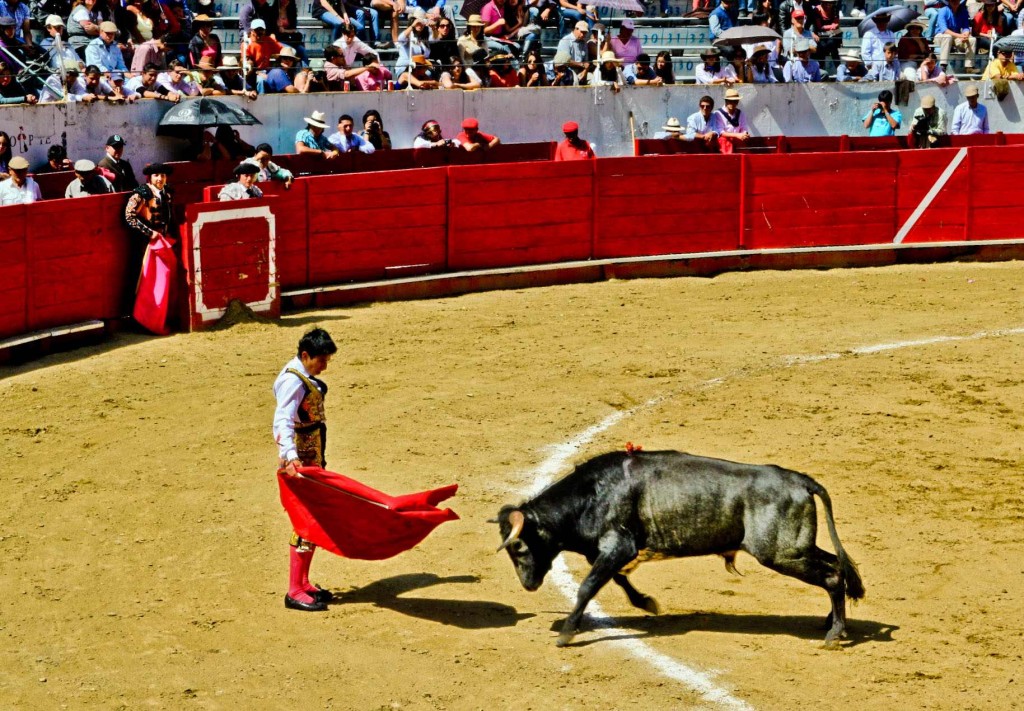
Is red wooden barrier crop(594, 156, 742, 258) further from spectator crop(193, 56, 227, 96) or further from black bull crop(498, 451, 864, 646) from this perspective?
black bull crop(498, 451, 864, 646)

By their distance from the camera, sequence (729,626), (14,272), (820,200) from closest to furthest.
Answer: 1. (729,626)
2. (14,272)
3. (820,200)

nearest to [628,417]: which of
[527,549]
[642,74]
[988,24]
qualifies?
[527,549]

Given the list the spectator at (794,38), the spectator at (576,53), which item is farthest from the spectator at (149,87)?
the spectator at (794,38)

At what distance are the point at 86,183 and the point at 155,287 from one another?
4.11ft

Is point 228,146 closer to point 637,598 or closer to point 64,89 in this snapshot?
point 64,89

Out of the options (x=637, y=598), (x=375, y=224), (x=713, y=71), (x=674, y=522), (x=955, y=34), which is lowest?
(x=637, y=598)

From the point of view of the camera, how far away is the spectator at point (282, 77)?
17047 millimetres

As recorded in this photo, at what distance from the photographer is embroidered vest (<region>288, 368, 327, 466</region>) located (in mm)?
7180

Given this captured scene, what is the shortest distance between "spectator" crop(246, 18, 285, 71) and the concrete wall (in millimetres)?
464

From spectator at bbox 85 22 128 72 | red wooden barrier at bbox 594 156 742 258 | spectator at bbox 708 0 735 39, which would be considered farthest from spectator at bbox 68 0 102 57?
spectator at bbox 708 0 735 39

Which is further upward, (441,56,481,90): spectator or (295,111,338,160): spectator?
(441,56,481,90): spectator

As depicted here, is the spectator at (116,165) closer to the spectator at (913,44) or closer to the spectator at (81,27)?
the spectator at (81,27)

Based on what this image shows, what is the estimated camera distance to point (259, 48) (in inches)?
671

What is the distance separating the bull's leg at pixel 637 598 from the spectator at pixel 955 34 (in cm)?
1585
